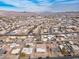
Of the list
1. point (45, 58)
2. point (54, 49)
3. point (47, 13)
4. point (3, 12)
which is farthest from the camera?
point (47, 13)

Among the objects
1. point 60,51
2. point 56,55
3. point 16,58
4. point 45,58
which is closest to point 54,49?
point 60,51

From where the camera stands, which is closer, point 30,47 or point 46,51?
point 46,51

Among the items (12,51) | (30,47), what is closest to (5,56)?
(12,51)

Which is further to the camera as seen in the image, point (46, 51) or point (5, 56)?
point (46, 51)

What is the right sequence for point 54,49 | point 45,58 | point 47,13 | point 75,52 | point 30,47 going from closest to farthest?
point 45,58 → point 75,52 → point 54,49 → point 30,47 → point 47,13

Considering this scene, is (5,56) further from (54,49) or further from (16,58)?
(54,49)

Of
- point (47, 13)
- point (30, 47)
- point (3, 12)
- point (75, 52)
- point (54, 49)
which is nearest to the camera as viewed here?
point (75, 52)

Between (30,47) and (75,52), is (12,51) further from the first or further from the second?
(75,52)

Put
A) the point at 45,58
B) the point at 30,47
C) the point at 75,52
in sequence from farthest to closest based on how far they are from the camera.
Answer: the point at 30,47 → the point at 75,52 → the point at 45,58
